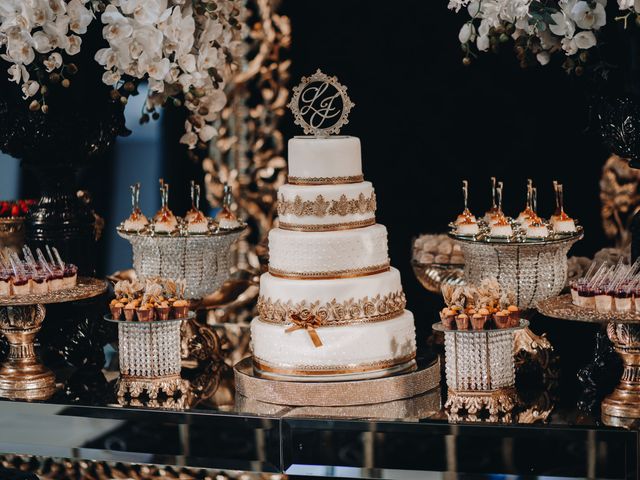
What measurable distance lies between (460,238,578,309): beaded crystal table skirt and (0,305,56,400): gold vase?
129cm

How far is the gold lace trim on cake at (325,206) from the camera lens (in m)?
3.54

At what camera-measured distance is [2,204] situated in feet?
14.5

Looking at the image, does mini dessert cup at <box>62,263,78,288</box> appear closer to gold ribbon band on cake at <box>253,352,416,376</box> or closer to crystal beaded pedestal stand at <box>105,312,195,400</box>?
crystal beaded pedestal stand at <box>105,312,195,400</box>

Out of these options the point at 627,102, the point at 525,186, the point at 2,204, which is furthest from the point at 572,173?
the point at 2,204

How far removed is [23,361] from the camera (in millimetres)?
3789

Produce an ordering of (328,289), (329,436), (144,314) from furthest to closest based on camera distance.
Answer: (144,314)
(328,289)
(329,436)

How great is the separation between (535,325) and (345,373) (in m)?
0.95

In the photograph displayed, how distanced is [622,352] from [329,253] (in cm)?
82

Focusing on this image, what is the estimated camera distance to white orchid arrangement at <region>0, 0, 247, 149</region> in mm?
3744

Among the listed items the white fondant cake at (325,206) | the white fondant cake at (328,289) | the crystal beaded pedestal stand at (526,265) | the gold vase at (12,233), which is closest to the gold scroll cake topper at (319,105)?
the white fondant cake at (325,206)


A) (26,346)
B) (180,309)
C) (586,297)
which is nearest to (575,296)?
(586,297)

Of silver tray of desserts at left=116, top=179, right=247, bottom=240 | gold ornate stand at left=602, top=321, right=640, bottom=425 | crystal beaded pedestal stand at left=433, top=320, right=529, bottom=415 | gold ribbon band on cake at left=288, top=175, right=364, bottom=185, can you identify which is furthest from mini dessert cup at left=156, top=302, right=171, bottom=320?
gold ornate stand at left=602, top=321, right=640, bottom=425

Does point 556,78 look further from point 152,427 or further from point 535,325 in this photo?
point 152,427

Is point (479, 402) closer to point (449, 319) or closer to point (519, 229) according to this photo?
point (449, 319)
